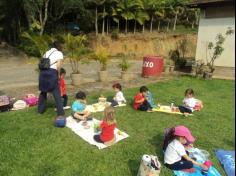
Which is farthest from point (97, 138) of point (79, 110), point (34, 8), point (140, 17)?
point (140, 17)

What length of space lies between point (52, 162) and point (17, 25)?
25073 mm

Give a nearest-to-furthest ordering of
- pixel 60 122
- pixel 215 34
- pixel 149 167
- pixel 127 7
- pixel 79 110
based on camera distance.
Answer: pixel 149 167, pixel 60 122, pixel 79 110, pixel 215 34, pixel 127 7

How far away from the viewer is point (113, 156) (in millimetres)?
5371

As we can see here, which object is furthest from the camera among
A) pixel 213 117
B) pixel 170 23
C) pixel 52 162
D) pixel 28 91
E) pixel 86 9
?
pixel 170 23

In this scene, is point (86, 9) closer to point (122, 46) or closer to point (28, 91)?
point (122, 46)

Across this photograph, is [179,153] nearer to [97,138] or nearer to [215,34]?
[97,138]

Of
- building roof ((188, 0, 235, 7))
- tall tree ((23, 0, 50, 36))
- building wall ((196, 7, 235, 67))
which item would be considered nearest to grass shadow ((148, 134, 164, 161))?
building wall ((196, 7, 235, 67))

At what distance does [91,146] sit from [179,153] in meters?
1.86

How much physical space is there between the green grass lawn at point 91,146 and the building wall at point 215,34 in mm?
7105

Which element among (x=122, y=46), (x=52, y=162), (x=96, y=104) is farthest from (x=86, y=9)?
(x=52, y=162)

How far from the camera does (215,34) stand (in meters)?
15.9

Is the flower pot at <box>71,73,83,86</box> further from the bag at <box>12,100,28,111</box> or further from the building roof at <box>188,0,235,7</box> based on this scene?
the building roof at <box>188,0,235,7</box>

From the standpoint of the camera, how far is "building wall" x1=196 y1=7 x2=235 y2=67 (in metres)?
15.3

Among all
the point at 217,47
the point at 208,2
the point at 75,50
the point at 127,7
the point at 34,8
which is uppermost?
the point at 127,7
